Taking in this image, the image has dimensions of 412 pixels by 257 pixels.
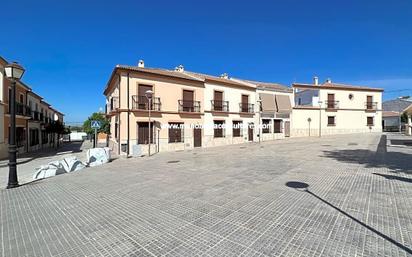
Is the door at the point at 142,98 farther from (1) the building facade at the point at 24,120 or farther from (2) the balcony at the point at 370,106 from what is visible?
(2) the balcony at the point at 370,106

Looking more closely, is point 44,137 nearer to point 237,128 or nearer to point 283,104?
point 237,128

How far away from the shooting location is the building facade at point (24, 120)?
16147 mm

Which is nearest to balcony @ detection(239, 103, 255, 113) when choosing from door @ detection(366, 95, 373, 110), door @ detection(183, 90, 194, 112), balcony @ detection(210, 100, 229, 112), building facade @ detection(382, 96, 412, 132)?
balcony @ detection(210, 100, 229, 112)

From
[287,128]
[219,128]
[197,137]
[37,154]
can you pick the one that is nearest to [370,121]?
[287,128]

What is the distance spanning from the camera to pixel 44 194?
6.38 metres

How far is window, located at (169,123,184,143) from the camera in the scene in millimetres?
18938

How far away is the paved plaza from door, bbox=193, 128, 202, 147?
12850mm

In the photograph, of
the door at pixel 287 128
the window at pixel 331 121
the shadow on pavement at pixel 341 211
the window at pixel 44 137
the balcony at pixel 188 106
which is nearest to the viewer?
the shadow on pavement at pixel 341 211

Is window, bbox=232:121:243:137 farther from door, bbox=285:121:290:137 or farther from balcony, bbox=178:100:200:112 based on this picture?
door, bbox=285:121:290:137

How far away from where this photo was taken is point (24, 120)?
20234 millimetres

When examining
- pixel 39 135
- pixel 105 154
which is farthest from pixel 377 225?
pixel 39 135

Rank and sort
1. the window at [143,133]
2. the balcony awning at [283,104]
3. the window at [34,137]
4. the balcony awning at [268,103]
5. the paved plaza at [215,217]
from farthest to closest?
the balcony awning at [283,104]
the balcony awning at [268,103]
the window at [34,137]
the window at [143,133]
the paved plaza at [215,217]

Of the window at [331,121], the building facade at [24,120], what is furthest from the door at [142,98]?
the window at [331,121]

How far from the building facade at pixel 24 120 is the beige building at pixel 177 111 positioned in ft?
24.5
